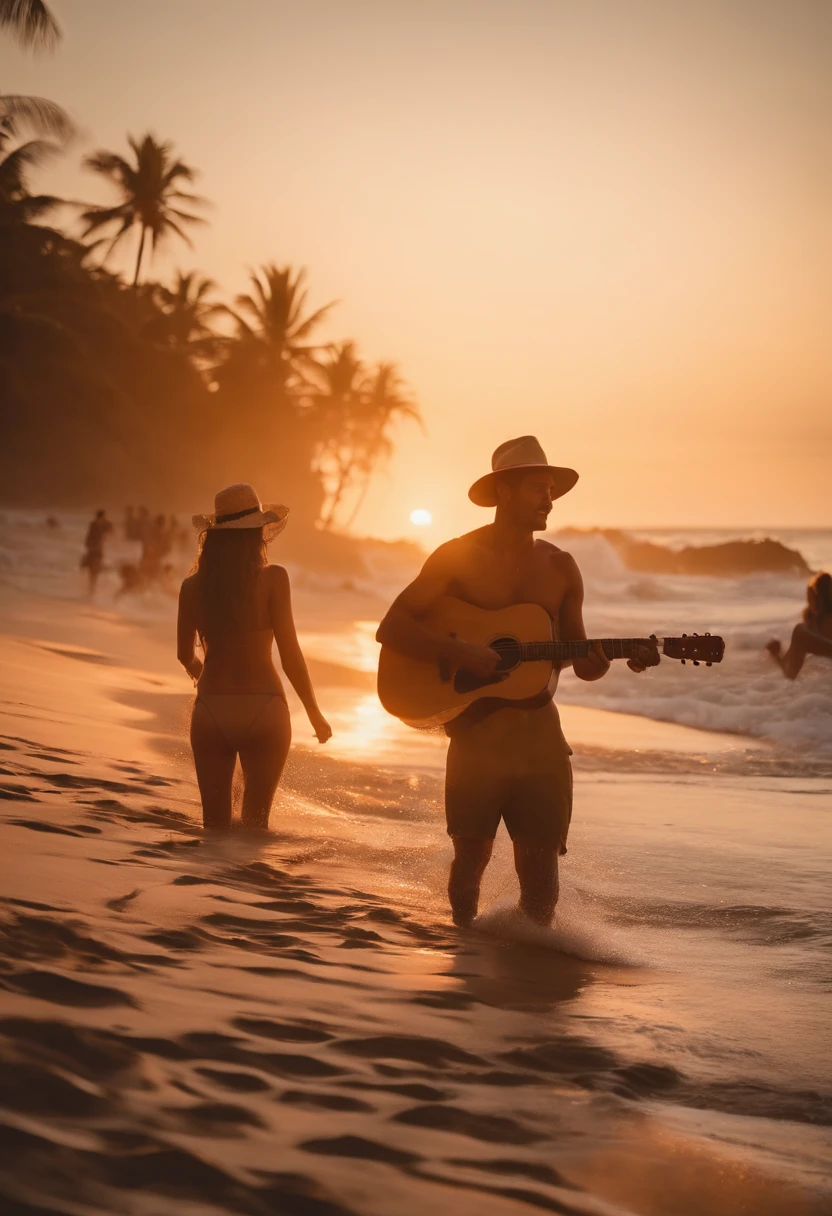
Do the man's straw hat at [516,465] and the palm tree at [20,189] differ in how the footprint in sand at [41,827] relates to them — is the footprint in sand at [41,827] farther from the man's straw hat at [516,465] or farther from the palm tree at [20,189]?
the palm tree at [20,189]

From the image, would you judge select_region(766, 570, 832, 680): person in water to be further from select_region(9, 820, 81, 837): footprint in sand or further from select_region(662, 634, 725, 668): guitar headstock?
select_region(9, 820, 81, 837): footprint in sand

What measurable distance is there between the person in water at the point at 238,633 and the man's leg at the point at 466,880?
1019 mm

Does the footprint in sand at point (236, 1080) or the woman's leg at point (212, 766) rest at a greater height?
the woman's leg at point (212, 766)

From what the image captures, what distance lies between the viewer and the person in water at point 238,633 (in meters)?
4.94

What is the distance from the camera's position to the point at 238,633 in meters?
4.95

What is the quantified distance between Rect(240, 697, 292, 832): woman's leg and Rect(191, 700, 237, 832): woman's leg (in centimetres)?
7

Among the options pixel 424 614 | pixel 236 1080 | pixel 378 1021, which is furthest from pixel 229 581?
pixel 236 1080

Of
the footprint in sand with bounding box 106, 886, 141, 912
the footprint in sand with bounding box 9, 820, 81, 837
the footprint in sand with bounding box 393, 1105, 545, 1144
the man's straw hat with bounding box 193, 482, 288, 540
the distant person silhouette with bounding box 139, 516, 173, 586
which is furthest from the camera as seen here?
the distant person silhouette with bounding box 139, 516, 173, 586

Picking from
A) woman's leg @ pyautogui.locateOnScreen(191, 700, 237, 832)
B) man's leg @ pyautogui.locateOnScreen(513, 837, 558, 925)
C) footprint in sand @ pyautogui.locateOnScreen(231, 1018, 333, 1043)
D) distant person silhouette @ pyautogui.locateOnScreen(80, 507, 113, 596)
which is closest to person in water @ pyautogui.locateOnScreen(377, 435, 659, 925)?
man's leg @ pyautogui.locateOnScreen(513, 837, 558, 925)

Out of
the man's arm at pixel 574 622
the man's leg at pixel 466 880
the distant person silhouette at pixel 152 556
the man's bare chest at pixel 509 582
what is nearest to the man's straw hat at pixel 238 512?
the man's bare chest at pixel 509 582

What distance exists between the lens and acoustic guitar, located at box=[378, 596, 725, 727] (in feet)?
13.8

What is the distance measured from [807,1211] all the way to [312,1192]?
939 millimetres

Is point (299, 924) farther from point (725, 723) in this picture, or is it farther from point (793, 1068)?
point (725, 723)

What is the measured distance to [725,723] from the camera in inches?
520
